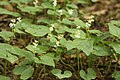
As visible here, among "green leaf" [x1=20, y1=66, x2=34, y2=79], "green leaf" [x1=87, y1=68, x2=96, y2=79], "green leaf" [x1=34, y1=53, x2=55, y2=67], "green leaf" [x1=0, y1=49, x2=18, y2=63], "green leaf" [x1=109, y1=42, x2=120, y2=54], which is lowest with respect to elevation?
"green leaf" [x1=87, y1=68, x2=96, y2=79]

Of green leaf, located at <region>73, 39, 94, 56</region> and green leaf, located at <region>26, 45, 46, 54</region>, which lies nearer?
green leaf, located at <region>73, 39, 94, 56</region>

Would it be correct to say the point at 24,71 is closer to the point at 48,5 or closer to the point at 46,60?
the point at 46,60

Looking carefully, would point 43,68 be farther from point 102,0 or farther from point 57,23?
point 102,0

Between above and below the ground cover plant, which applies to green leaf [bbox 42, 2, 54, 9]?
above

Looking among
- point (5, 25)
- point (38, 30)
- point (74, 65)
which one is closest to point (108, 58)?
point (74, 65)

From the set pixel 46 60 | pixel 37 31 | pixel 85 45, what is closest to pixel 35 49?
pixel 46 60

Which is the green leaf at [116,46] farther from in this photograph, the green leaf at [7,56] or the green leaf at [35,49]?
the green leaf at [7,56]

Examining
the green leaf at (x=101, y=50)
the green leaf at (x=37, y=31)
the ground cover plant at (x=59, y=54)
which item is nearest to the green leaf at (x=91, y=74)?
the ground cover plant at (x=59, y=54)

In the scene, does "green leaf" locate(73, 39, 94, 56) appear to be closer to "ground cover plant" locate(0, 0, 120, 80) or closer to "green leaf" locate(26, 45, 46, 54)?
"ground cover plant" locate(0, 0, 120, 80)

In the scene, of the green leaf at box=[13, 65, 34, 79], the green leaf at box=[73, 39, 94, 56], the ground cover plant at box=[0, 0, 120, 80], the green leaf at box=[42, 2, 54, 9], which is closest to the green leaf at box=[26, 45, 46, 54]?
the ground cover plant at box=[0, 0, 120, 80]

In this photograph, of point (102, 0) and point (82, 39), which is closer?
point (82, 39)

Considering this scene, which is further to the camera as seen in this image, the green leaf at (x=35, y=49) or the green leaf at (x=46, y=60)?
the green leaf at (x=35, y=49)
